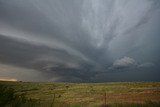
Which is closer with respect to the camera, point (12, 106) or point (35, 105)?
point (12, 106)

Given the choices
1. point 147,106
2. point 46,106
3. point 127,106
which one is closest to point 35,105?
point 46,106

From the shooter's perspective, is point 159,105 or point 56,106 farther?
point 56,106

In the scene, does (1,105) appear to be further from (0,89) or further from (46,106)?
(46,106)

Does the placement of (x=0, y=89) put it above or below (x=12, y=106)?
above

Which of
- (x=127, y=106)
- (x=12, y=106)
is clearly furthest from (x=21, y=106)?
(x=127, y=106)

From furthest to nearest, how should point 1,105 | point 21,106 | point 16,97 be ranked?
1. point 16,97
2. point 21,106
3. point 1,105

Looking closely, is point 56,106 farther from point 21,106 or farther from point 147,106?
point 147,106

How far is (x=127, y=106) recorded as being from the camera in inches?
885

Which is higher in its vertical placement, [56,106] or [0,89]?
[0,89]

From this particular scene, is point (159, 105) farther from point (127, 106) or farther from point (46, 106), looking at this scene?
point (46, 106)

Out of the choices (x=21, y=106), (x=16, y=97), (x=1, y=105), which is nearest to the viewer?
(x=1, y=105)

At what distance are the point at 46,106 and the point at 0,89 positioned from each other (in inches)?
202

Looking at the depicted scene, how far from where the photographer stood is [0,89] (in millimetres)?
20156

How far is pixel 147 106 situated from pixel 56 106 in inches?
382
